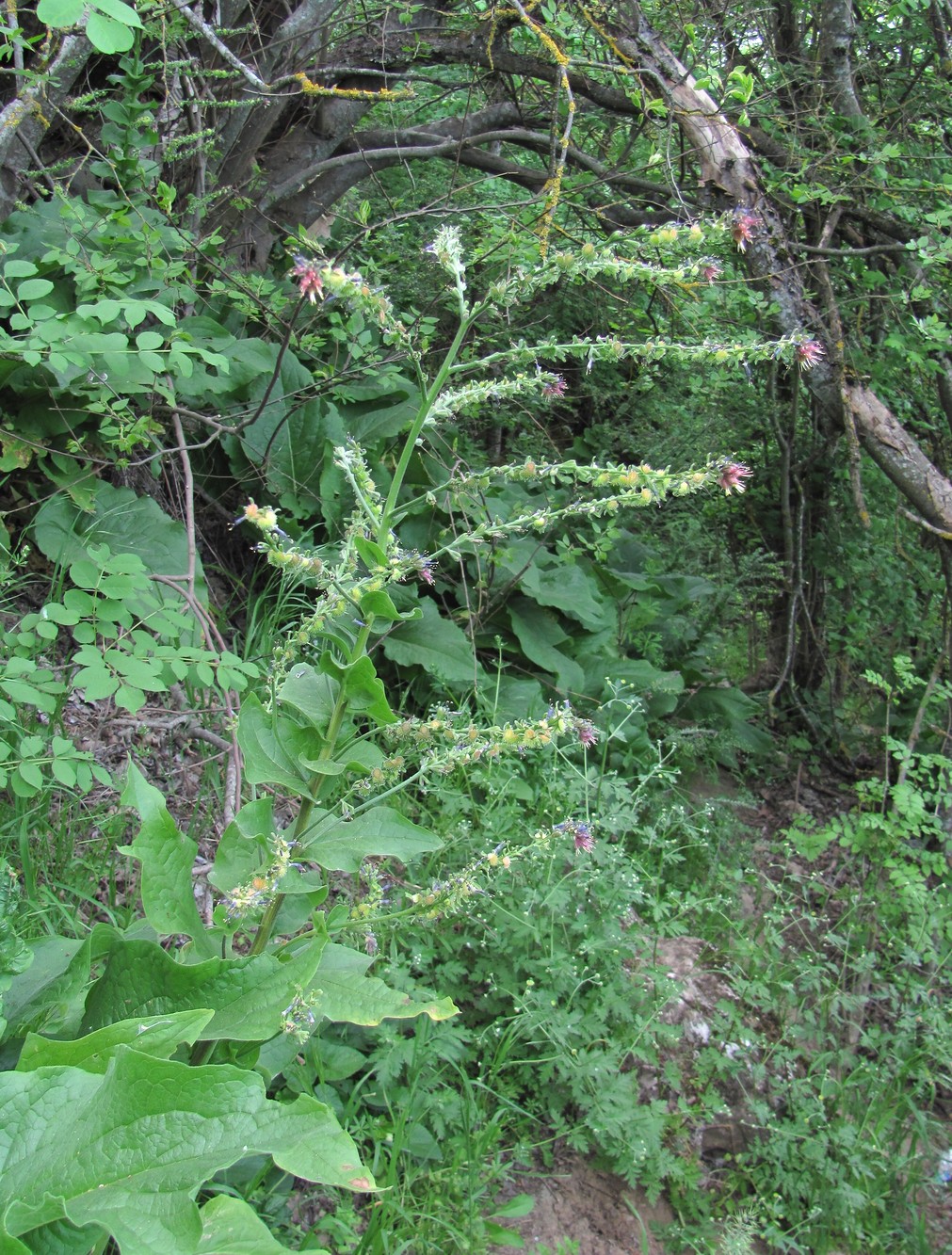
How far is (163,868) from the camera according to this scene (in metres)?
1.43

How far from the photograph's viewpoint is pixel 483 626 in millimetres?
4031

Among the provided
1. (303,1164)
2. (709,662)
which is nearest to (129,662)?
(303,1164)

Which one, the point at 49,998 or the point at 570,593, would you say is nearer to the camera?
the point at 49,998

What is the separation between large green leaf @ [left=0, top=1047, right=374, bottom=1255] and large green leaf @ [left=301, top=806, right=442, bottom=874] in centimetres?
43

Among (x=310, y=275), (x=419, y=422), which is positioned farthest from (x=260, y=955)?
(x=310, y=275)

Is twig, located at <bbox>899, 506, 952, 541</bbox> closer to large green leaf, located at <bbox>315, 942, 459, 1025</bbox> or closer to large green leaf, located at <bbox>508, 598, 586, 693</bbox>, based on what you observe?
large green leaf, located at <bbox>508, 598, 586, 693</bbox>

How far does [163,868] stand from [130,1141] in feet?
1.58

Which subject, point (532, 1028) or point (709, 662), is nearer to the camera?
point (532, 1028)

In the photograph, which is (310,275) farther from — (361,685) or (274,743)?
(274,743)

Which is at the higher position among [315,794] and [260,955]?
[315,794]

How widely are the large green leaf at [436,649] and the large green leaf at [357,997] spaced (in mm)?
2071

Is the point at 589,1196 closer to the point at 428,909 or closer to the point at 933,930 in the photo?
the point at 428,909

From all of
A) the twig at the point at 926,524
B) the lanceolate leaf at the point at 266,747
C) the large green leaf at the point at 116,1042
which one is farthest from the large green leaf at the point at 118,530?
the twig at the point at 926,524

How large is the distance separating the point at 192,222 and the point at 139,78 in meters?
0.67
